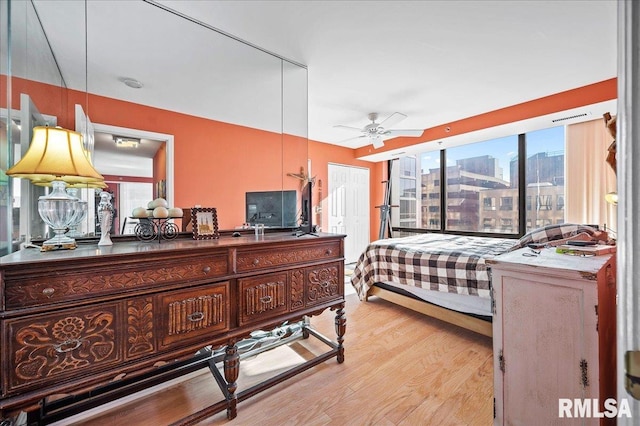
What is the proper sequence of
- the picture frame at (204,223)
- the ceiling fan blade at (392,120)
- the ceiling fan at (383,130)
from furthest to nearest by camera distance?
the ceiling fan at (383,130), the ceiling fan blade at (392,120), the picture frame at (204,223)

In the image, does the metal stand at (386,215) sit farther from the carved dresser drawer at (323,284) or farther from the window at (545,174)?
the carved dresser drawer at (323,284)

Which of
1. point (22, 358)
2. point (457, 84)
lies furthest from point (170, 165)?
point (457, 84)

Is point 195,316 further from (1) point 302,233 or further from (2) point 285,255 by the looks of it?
(1) point 302,233

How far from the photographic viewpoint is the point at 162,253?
4.43 ft

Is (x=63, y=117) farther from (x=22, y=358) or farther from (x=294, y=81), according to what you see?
(x=294, y=81)

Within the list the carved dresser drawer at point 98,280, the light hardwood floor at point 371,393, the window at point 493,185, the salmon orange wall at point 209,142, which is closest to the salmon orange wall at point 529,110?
the salmon orange wall at point 209,142

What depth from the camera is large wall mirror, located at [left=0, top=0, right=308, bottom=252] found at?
1499 mm

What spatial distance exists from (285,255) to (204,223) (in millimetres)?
603

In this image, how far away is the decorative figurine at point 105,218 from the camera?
150cm

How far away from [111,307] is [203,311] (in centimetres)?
42

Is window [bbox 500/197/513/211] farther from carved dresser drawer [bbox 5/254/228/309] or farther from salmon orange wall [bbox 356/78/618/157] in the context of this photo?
carved dresser drawer [bbox 5/254/228/309]

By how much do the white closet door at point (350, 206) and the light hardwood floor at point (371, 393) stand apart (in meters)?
3.15

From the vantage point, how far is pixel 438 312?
2760mm

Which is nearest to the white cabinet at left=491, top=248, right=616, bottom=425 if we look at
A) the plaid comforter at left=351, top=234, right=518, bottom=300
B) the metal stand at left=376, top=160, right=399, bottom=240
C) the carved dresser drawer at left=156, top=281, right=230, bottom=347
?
the plaid comforter at left=351, top=234, right=518, bottom=300
